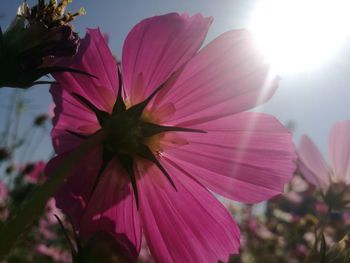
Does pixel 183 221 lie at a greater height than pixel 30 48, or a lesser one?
lesser

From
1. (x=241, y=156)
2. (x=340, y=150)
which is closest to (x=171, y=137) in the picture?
(x=241, y=156)

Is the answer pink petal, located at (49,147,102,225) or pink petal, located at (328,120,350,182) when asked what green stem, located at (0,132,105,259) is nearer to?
pink petal, located at (49,147,102,225)

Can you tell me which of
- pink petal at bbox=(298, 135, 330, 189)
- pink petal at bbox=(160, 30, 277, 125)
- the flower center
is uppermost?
pink petal at bbox=(160, 30, 277, 125)

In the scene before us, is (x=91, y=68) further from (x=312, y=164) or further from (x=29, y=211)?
(x=312, y=164)

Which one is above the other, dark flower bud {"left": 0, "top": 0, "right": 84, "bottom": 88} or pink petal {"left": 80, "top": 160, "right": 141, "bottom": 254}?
dark flower bud {"left": 0, "top": 0, "right": 84, "bottom": 88}

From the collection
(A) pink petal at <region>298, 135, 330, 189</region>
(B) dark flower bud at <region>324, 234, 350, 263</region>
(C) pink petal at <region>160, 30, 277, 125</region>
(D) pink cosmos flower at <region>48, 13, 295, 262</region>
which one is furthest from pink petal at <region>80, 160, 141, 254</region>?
(A) pink petal at <region>298, 135, 330, 189</region>

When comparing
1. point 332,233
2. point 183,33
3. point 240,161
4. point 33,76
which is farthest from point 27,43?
point 332,233
